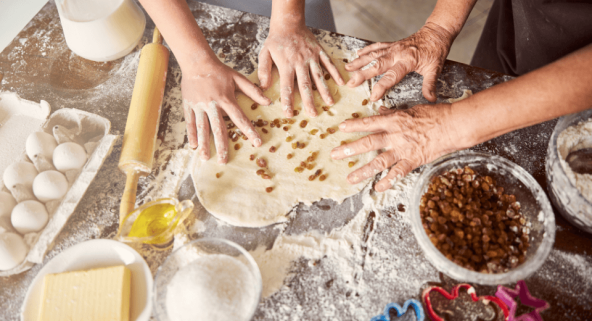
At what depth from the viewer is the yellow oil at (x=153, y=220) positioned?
105cm

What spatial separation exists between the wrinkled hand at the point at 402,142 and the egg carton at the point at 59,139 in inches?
36.0

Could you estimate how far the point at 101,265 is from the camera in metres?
1.00

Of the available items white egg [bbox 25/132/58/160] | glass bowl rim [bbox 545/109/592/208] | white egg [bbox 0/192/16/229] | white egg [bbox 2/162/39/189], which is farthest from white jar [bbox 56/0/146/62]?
glass bowl rim [bbox 545/109/592/208]

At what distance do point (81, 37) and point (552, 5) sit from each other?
1.87m

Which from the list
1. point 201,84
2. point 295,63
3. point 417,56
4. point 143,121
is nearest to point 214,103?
point 201,84

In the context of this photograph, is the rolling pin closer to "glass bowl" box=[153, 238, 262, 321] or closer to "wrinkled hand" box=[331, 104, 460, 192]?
"glass bowl" box=[153, 238, 262, 321]

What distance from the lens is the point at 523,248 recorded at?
0.95m

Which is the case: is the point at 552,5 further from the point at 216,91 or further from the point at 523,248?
the point at 216,91

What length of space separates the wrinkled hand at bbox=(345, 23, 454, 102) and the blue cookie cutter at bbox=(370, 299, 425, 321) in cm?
76

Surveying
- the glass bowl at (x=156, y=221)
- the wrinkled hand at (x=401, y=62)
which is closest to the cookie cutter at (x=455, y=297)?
the wrinkled hand at (x=401, y=62)

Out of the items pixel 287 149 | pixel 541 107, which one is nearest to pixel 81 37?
pixel 287 149

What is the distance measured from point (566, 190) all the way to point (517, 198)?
0.13m

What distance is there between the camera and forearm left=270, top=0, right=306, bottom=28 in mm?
1331

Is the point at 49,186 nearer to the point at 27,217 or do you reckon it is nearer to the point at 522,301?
the point at 27,217
